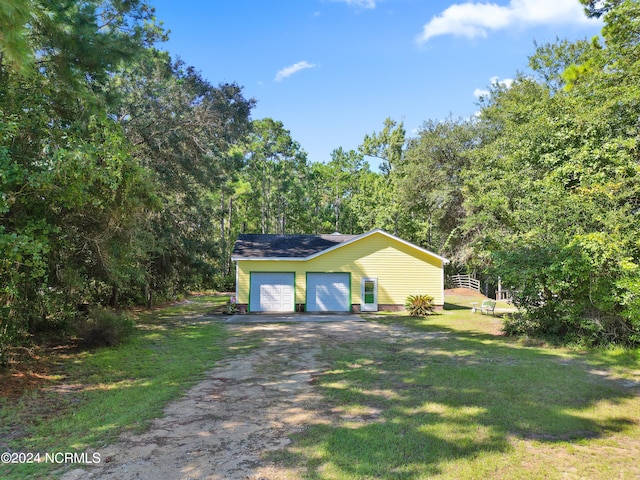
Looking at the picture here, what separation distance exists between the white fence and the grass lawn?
868 inches

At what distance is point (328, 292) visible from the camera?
18.2 meters

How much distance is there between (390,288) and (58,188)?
14.6 meters

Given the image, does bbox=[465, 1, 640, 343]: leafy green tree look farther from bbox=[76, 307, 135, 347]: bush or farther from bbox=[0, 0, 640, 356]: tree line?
bbox=[76, 307, 135, 347]: bush


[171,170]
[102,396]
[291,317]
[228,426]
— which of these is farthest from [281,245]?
[228,426]

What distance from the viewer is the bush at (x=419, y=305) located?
55.8ft

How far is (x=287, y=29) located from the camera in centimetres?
1305

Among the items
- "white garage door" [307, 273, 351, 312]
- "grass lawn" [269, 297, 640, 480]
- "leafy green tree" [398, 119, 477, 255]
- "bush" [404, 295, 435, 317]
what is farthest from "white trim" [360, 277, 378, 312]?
"leafy green tree" [398, 119, 477, 255]

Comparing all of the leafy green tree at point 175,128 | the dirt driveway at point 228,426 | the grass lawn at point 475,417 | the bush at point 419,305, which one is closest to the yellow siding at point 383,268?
the bush at point 419,305

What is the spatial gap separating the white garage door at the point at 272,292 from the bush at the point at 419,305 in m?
5.51

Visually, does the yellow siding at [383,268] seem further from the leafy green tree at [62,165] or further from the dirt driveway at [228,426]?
the leafy green tree at [62,165]

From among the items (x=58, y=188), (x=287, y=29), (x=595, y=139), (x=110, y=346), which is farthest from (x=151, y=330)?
(x=595, y=139)

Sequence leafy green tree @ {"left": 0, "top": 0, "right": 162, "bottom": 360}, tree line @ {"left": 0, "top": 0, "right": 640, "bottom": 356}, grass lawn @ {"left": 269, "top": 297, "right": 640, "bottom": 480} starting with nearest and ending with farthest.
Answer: grass lawn @ {"left": 269, "top": 297, "right": 640, "bottom": 480}, leafy green tree @ {"left": 0, "top": 0, "right": 162, "bottom": 360}, tree line @ {"left": 0, "top": 0, "right": 640, "bottom": 356}

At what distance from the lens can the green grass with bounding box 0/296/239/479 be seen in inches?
167

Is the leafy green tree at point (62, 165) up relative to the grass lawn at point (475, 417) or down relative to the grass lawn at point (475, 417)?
up
